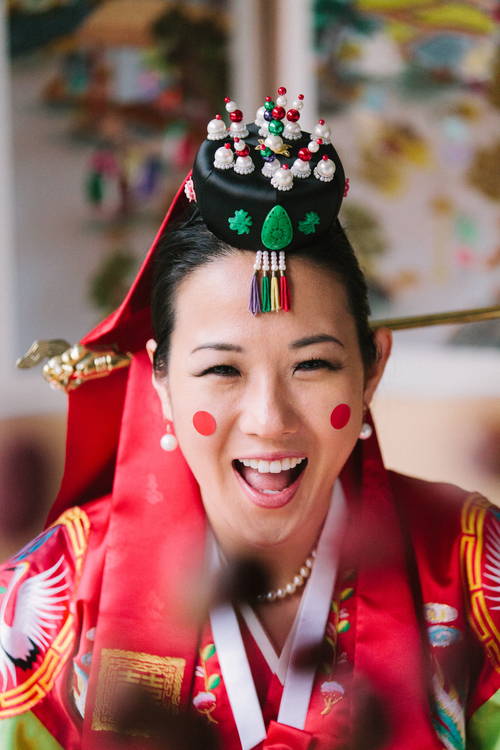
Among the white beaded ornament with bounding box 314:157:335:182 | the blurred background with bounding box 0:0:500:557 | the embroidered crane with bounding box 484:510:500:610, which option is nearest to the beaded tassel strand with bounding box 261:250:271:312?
the white beaded ornament with bounding box 314:157:335:182

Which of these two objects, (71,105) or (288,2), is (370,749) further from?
(288,2)

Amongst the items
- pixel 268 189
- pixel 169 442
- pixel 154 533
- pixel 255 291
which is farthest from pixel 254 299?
pixel 154 533

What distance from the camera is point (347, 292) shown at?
1.12 meters

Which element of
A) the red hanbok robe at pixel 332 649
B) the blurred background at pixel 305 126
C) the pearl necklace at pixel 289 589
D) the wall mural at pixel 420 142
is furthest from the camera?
the wall mural at pixel 420 142

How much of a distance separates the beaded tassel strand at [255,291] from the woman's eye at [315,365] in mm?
80

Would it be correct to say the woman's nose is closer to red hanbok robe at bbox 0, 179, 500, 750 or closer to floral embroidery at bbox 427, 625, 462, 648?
red hanbok robe at bbox 0, 179, 500, 750

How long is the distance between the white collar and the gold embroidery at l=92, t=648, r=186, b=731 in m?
0.06

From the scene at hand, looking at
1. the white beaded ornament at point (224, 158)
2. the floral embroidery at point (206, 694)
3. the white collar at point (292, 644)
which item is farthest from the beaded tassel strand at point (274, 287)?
the floral embroidery at point (206, 694)

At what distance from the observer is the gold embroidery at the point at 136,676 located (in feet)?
3.70

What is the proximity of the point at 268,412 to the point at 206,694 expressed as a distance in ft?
1.24

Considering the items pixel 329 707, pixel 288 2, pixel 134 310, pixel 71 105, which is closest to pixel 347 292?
pixel 134 310

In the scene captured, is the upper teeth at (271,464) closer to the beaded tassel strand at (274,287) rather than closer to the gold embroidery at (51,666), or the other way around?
the beaded tassel strand at (274,287)

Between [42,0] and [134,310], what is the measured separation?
185 centimetres

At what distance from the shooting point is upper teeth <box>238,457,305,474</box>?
1.07 meters
